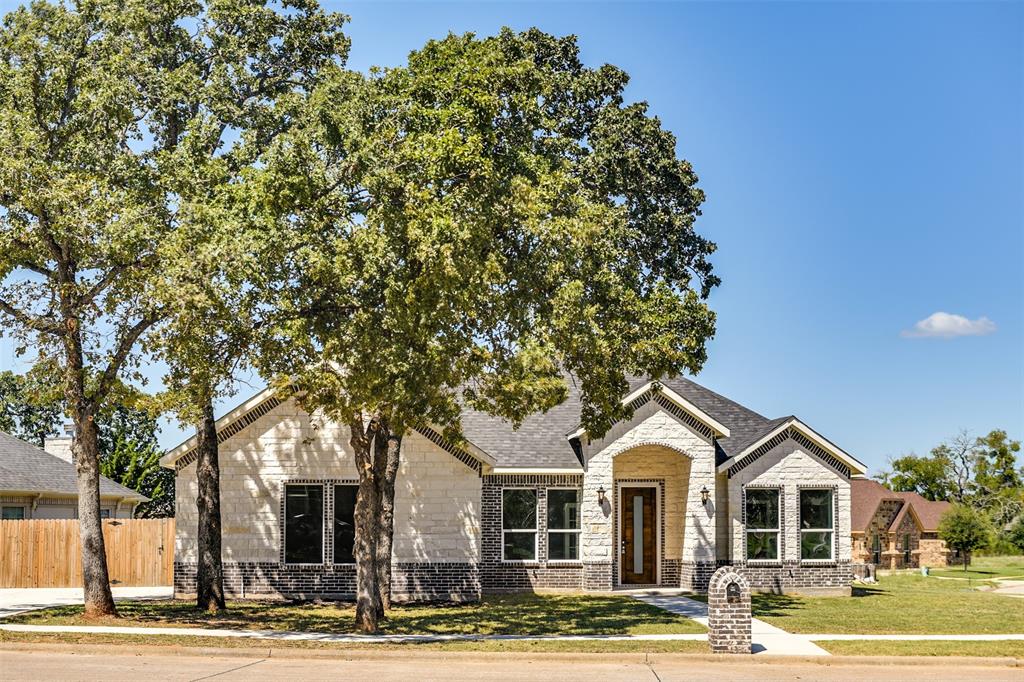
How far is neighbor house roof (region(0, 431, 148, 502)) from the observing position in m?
38.4

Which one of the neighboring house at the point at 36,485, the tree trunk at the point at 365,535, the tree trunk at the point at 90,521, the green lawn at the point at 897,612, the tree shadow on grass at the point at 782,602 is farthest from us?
the neighboring house at the point at 36,485

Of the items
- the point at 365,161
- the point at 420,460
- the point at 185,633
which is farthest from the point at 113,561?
the point at 365,161

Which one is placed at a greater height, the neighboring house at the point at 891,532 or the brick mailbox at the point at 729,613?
the brick mailbox at the point at 729,613

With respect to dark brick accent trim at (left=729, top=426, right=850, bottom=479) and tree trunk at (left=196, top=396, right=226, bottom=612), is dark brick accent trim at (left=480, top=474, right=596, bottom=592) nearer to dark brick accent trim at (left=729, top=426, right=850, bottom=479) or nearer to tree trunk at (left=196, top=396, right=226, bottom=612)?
dark brick accent trim at (left=729, top=426, right=850, bottom=479)

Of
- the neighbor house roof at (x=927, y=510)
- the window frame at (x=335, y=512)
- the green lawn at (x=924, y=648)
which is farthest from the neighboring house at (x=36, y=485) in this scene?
the neighbor house roof at (x=927, y=510)

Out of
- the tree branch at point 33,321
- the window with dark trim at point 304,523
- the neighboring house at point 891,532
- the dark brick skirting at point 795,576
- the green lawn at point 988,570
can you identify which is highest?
the tree branch at point 33,321

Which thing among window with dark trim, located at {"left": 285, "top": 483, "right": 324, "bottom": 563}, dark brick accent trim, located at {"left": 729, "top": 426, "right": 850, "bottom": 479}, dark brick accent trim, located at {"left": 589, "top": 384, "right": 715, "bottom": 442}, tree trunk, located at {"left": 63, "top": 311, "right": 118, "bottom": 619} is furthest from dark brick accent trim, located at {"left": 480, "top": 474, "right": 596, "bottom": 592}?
tree trunk, located at {"left": 63, "top": 311, "right": 118, "bottom": 619}

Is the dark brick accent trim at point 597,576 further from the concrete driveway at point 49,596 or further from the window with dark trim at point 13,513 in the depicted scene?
the window with dark trim at point 13,513

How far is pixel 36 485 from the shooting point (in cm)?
3903

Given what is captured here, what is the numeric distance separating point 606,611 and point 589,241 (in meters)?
8.85

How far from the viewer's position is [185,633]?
20.1 meters

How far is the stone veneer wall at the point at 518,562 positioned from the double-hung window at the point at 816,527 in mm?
5623

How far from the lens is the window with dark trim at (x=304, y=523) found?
27.9m

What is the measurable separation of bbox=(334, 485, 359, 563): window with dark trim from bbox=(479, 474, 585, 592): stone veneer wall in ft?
10.6
